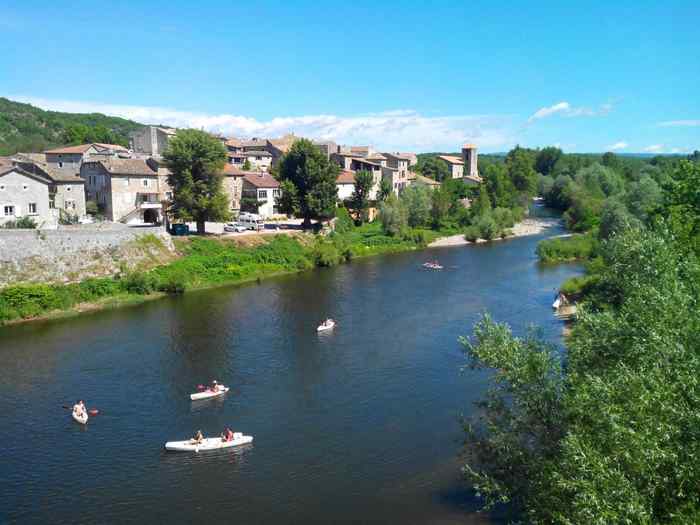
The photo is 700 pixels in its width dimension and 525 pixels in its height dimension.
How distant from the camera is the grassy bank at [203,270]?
37219 millimetres

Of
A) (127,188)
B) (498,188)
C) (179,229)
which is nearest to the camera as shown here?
(179,229)

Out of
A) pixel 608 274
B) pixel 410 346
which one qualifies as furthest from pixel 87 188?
pixel 608 274

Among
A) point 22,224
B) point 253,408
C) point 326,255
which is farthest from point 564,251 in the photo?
point 22,224

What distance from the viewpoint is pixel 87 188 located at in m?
55.4

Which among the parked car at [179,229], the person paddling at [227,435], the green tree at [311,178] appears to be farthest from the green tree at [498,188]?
the person paddling at [227,435]

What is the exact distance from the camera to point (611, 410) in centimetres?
1191

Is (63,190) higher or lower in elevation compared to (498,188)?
lower

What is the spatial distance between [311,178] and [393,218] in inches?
455

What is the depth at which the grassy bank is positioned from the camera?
37.2 m

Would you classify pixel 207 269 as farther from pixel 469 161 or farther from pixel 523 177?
pixel 469 161

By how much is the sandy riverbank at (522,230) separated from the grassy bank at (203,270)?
1778 millimetres

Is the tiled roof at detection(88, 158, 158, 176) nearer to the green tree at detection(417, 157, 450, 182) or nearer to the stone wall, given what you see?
the stone wall

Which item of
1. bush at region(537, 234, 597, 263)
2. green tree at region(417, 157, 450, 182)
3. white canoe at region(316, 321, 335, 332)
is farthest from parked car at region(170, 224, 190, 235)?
green tree at region(417, 157, 450, 182)

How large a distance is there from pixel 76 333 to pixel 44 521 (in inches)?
707
